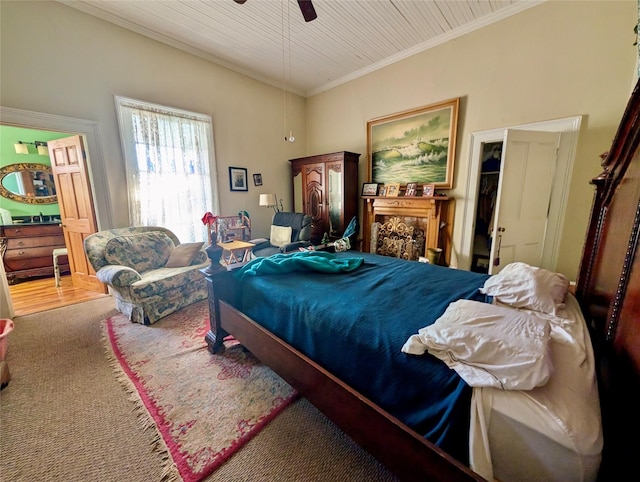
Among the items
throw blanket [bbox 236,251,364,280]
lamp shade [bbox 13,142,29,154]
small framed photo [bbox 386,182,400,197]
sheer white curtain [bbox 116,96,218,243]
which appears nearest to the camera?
throw blanket [bbox 236,251,364,280]

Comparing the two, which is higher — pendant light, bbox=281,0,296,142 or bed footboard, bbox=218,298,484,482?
pendant light, bbox=281,0,296,142

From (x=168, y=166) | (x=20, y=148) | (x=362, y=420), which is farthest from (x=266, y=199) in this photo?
(x=20, y=148)

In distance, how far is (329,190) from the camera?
4453 millimetres

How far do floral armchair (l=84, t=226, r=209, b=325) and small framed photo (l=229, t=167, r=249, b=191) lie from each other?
1.35 metres

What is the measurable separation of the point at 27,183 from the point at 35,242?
1154 mm

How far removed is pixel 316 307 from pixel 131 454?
3.93 ft

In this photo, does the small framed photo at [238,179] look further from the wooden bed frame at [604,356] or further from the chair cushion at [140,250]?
the wooden bed frame at [604,356]

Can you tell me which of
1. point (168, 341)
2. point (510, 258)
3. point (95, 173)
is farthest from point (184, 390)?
point (510, 258)

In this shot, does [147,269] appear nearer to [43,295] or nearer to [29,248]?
[43,295]

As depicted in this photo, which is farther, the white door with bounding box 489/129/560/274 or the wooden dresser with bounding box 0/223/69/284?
the wooden dresser with bounding box 0/223/69/284

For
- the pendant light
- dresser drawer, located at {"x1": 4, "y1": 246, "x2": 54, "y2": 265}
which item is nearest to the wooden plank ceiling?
the pendant light

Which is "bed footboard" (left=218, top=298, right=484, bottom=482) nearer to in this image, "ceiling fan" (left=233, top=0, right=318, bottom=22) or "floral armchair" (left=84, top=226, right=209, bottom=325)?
"floral armchair" (left=84, top=226, right=209, bottom=325)

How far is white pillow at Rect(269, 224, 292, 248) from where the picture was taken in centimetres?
413

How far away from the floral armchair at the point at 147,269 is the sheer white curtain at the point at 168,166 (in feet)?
1.19
